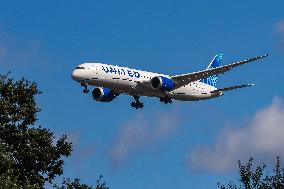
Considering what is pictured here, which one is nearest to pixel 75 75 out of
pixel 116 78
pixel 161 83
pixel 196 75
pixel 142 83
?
pixel 116 78

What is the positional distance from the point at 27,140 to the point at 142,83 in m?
29.8

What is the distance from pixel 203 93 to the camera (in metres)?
102

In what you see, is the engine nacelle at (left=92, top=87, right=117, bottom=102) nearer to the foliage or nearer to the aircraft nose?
the aircraft nose

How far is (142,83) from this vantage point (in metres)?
89.4

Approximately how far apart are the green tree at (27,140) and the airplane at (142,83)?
19.5 m

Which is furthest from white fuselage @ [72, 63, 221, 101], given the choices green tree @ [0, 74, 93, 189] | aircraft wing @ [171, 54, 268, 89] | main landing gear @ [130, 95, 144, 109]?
green tree @ [0, 74, 93, 189]

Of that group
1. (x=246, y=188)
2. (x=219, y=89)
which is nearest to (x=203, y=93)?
(x=219, y=89)

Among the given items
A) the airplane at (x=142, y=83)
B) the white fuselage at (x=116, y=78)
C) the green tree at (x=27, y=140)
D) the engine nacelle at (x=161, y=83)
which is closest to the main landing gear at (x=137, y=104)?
the airplane at (x=142, y=83)

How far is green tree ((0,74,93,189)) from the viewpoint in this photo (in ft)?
201

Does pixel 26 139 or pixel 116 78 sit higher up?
pixel 116 78

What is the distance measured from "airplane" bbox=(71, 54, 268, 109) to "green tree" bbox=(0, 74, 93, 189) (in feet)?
63.8

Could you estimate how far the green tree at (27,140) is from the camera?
61.3 metres

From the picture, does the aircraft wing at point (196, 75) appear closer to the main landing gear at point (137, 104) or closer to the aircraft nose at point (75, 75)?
the main landing gear at point (137, 104)

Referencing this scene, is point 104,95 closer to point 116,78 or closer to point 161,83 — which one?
point 161,83
